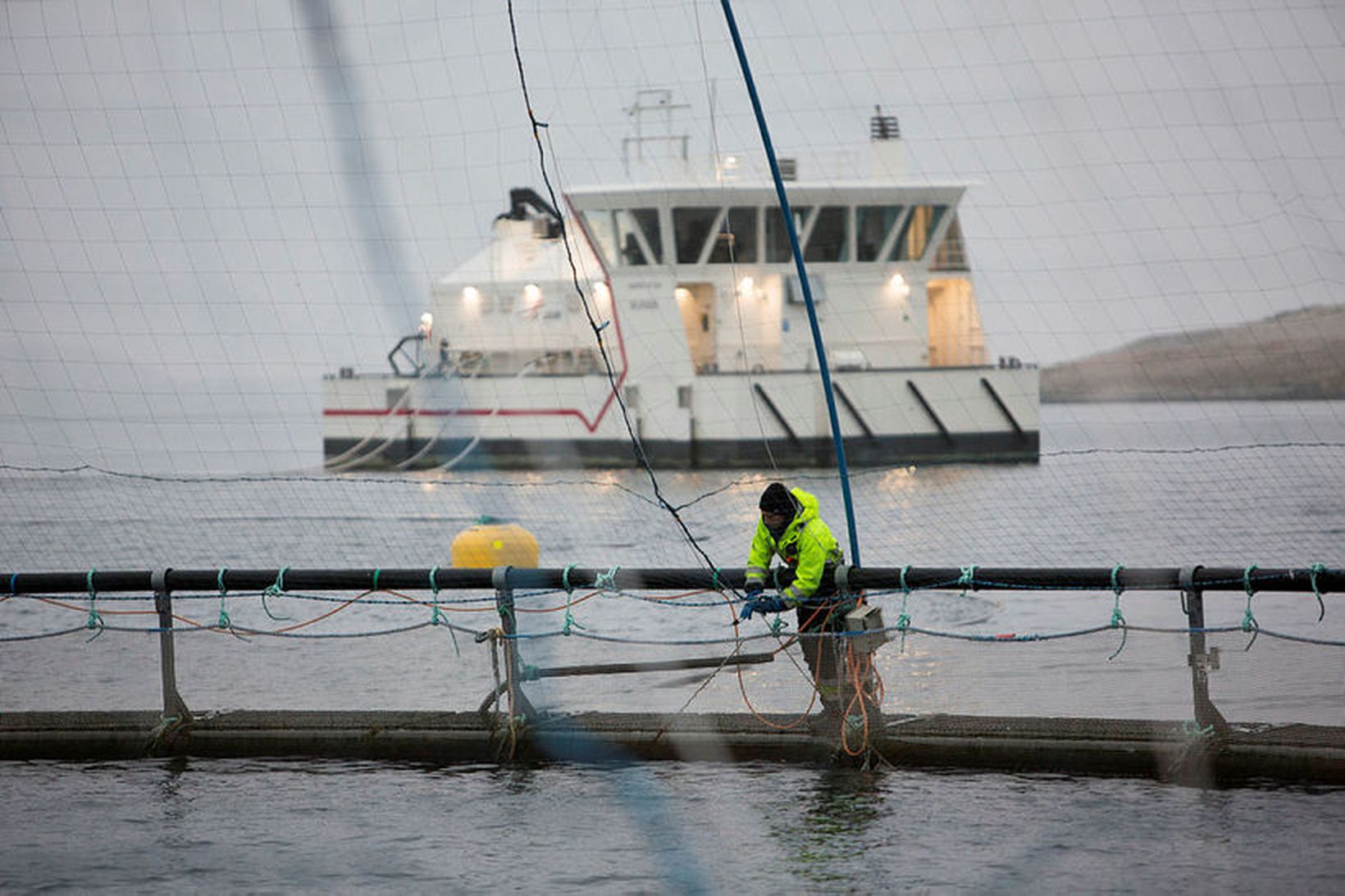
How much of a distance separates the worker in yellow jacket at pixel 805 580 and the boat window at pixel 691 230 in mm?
38823

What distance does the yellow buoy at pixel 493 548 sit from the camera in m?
15.4

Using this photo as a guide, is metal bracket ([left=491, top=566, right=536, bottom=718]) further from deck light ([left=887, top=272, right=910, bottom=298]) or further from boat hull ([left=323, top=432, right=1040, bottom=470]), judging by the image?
deck light ([left=887, top=272, right=910, bottom=298])

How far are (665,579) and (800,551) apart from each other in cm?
64

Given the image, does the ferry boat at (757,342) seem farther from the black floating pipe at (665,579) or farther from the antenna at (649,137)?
the black floating pipe at (665,579)

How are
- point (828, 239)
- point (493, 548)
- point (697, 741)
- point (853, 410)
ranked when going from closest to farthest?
point (697, 741) < point (493, 548) < point (853, 410) < point (828, 239)

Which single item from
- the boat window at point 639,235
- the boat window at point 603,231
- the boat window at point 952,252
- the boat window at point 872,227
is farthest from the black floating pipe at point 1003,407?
the boat window at point 603,231

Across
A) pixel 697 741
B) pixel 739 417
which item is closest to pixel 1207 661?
pixel 697 741

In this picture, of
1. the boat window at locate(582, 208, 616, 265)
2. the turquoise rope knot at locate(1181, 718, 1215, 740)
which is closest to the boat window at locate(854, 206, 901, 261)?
the boat window at locate(582, 208, 616, 265)

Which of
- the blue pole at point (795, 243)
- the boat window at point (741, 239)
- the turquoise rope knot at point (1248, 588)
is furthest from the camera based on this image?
the boat window at point (741, 239)

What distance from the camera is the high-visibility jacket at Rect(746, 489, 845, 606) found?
7.71 m

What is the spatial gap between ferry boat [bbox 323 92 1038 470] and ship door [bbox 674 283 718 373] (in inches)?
2.1

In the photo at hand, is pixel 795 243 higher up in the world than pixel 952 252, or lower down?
lower down

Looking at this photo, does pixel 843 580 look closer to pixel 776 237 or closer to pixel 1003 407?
pixel 776 237

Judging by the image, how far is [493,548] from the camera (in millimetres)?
15398
